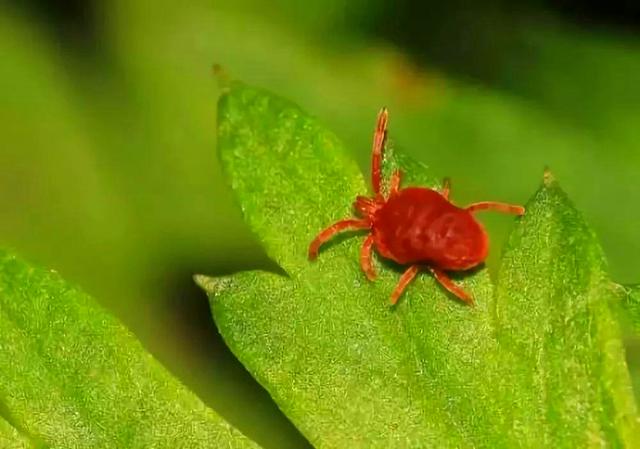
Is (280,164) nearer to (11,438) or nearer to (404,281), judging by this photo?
(404,281)

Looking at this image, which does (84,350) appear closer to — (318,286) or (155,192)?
(318,286)

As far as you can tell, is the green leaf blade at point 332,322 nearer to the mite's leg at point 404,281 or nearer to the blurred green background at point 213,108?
the mite's leg at point 404,281

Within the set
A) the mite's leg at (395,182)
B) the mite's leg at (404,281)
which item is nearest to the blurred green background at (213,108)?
the mite's leg at (395,182)

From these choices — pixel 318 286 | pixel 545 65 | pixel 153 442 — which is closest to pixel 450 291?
pixel 318 286

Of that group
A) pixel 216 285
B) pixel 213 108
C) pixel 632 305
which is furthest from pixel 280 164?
pixel 213 108

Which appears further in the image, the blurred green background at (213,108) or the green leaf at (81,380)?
the blurred green background at (213,108)

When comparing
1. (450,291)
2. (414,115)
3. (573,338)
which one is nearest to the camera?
(573,338)
